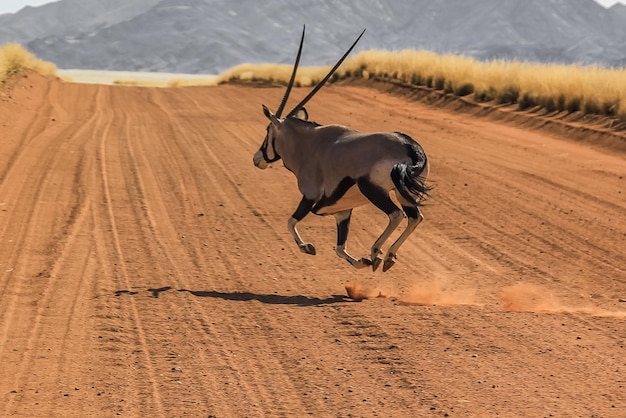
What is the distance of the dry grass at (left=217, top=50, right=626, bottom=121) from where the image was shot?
78.4ft

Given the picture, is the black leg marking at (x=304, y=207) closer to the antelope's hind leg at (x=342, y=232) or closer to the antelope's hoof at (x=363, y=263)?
the antelope's hind leg at (x=342, y=232)

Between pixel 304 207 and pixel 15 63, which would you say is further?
pixel 15 63

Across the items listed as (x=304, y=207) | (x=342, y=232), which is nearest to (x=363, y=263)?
(x=342, y=232)

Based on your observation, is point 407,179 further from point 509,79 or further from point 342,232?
point 509,79

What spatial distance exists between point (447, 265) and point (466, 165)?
6703 millimetres

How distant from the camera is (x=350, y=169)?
30.5 ft

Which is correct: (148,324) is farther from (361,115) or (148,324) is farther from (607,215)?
(361,115)

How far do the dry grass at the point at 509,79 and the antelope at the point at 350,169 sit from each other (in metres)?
13.6

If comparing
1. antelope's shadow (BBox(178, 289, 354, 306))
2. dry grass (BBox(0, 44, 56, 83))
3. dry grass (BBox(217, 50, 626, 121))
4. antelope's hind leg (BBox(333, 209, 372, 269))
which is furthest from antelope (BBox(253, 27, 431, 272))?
dry grass (BBox(0, 44, 56, 83))

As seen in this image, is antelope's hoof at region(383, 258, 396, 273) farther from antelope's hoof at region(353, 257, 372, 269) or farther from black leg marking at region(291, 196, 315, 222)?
black leg marking at region(291, 196, 315, 222)

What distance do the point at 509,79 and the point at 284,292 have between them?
68.7ft

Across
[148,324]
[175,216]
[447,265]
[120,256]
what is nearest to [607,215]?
[447,265]

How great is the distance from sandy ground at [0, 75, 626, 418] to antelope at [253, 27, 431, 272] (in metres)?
0.66

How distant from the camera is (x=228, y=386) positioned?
261 inches
